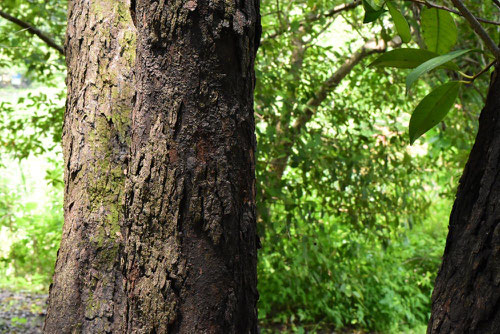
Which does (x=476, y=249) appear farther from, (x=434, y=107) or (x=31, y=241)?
(x=31, y=241)

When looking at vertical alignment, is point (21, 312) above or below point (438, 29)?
below

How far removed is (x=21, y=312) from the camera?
13.6ft

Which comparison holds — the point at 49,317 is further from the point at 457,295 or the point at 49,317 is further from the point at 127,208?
the point at 457,295

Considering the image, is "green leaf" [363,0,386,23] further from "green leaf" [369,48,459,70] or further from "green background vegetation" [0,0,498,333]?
"green background vegetation" [0,0,498,333]

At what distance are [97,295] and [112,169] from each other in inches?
11.2

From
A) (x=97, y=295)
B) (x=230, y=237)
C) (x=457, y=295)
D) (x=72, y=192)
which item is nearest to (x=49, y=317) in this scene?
(x=97, y=295)

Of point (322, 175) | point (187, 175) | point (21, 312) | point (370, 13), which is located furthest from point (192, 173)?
point (21, 312)

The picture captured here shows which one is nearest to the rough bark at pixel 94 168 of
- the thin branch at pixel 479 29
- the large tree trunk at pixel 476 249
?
the large tree trunk at pixel 476 249

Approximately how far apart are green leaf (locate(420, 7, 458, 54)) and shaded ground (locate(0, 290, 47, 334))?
145 inches

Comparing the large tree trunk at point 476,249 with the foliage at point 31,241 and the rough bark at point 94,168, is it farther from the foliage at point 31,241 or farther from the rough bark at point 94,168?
the foliage at point 31,241

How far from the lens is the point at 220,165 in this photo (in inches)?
35.0

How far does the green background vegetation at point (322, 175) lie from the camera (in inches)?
102

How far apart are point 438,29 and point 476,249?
14.6 inches

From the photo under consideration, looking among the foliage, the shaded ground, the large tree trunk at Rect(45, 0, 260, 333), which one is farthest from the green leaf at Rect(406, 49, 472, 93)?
the foliage
